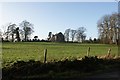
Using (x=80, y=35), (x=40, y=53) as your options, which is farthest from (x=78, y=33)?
(x=40, y=53)

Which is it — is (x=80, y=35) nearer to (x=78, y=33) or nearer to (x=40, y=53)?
(x=78, y=33)

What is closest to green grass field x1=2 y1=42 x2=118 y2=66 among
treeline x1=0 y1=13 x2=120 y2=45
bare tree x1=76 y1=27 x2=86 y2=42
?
treeline x1=0 y1=13 x2=120 y2=45

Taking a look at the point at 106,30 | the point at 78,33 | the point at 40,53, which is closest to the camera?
the point at 40,53

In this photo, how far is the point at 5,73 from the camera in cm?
1331

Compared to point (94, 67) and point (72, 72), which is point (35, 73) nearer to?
point (72, 72)

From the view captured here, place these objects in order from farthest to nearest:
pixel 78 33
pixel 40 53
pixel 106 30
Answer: pixel 78 33 < pixel 106 30 < pixel 40 53

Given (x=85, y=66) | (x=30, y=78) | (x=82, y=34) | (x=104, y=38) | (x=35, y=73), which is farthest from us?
(x=82, y=34)

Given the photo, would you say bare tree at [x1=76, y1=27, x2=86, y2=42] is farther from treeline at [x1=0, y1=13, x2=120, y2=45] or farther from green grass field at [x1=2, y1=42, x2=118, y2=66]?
green grass field at [x1=2, y1=42, x2=118, y2=66]

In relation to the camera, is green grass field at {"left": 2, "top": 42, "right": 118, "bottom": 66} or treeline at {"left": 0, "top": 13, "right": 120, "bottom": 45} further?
treeline at {"left": 0, "top": 13, "right": 120, "bottom": 45}

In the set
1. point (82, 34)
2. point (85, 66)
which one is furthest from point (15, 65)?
point (82, 34)

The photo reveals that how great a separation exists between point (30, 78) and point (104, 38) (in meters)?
72.5

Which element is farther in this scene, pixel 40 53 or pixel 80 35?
pixel 80 35

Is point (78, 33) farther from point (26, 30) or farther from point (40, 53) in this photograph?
point (40, 53)

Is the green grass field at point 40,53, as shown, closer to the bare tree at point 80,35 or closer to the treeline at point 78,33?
the treeline at point 78,33
